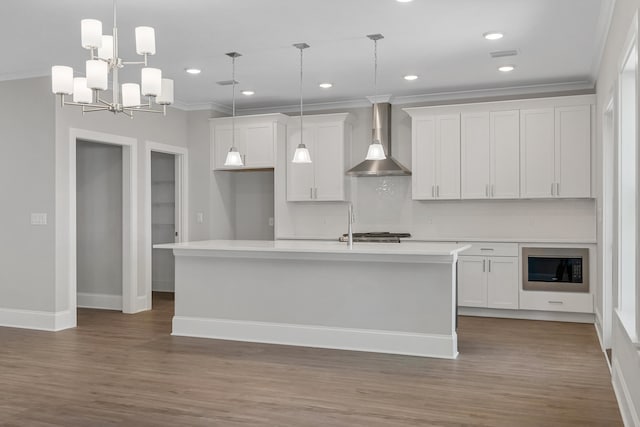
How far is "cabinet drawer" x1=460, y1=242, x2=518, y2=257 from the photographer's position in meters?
6.34

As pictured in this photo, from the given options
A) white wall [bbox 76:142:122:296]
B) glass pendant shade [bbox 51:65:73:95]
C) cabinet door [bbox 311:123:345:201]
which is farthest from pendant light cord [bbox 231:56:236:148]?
glass pendant shade [bbox 51:65:73:95]

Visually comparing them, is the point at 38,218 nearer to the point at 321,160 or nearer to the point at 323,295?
the point at 323,295

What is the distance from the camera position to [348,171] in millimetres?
6957

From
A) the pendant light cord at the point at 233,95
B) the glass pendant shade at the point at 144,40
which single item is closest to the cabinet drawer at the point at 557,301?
the pendant light cord at the point at 233,95

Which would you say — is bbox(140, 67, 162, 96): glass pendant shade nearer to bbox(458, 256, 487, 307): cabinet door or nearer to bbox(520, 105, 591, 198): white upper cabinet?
bbox(458, 256, 487, 307): cabinet door

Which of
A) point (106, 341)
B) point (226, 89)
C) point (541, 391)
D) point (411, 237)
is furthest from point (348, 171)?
point (541, 391)

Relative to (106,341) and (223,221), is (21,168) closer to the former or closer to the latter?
(106,341)

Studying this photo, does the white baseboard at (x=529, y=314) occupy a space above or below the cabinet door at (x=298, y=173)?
below

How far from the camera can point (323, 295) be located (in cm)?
507

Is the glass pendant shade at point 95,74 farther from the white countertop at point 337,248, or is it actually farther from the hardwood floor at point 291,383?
the white countertop at point 337,248

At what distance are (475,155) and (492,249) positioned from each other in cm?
108

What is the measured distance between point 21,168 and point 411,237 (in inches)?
172

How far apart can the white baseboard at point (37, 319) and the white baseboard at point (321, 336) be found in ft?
3.92

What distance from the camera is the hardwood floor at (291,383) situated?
10.8ft
